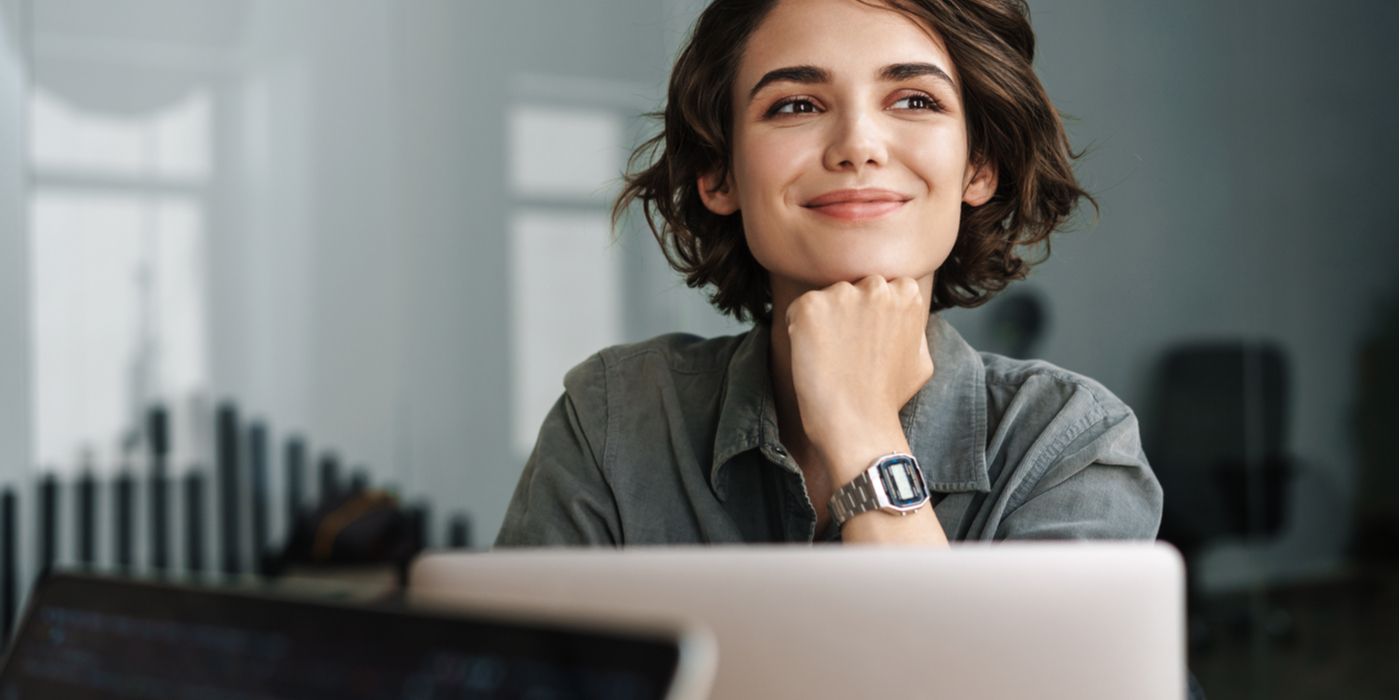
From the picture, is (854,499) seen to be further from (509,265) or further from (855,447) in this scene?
(509,265)

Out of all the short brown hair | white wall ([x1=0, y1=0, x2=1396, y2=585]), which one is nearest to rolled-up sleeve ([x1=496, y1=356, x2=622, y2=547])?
the short brown hair

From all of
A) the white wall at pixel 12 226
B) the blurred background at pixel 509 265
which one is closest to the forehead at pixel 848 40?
the blurred background at pixel 509 265

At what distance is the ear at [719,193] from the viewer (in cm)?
149

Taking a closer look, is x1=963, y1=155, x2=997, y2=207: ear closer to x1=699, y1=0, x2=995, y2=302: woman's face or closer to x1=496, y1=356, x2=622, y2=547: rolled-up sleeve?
x1=699, y1=0, x2=995, y2=302: woman's face

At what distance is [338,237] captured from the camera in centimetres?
326

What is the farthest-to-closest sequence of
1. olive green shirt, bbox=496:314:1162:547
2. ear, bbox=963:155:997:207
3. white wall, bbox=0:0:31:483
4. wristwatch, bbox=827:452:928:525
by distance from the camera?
white wall, bbox=0:0:31:483 < ear, bbox=963:155:997:207 < olive green shirt, bbox=496:314:1162:547 < wristwatch, bbox=827:452:928:525

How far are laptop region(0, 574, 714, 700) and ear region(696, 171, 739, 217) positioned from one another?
99cm

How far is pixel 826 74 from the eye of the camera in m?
1.32

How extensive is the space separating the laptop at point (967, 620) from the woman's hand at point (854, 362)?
0.56m

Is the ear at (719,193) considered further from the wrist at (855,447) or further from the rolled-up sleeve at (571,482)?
the wrist at (855,447)

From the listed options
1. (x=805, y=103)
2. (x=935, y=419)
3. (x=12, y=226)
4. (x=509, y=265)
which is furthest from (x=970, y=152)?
(x=12, y=226)

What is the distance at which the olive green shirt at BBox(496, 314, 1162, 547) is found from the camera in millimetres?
1200

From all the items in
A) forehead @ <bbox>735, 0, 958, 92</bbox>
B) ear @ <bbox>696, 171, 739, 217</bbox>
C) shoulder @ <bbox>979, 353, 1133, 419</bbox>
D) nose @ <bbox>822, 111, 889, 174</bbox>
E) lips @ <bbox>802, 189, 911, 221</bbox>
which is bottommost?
shoulder @ <bbox>979, 353, 1133, 419</bbox>

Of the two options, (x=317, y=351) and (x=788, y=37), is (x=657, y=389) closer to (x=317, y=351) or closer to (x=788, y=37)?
(x=788, y=37)
